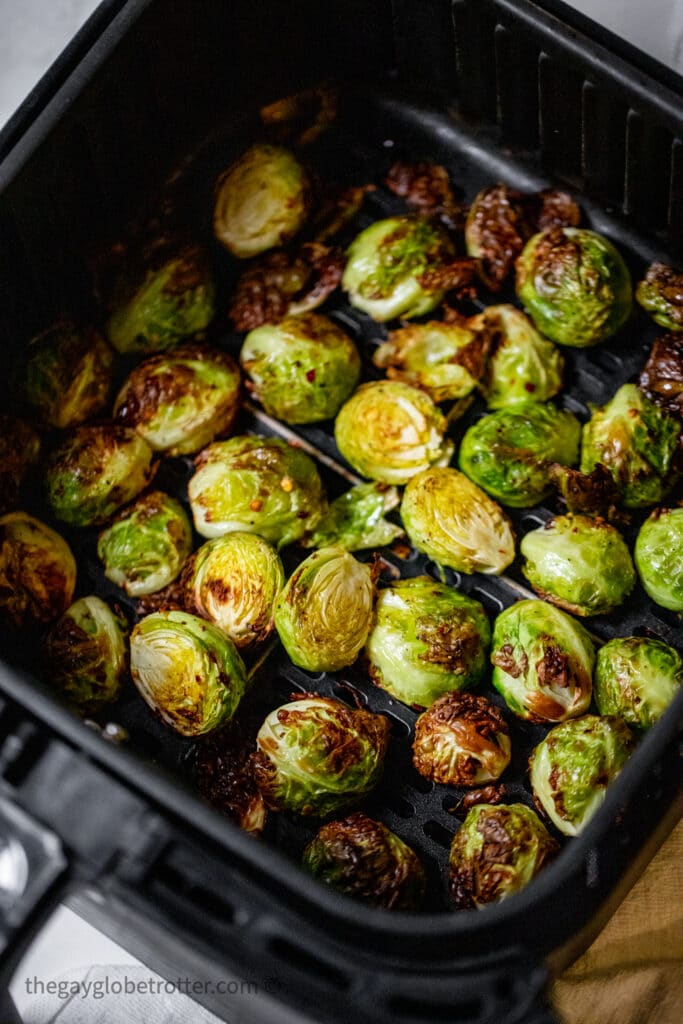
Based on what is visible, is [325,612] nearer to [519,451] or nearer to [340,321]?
[519,451]

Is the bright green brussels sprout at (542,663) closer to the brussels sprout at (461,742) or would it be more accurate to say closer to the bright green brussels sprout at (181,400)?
the brussels sprout at (461,742)

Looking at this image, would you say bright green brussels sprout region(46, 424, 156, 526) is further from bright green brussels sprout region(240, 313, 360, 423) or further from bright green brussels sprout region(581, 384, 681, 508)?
bright green brussels sprout region(581, 384, 681, 508)

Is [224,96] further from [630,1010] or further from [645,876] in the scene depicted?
[630,1010]

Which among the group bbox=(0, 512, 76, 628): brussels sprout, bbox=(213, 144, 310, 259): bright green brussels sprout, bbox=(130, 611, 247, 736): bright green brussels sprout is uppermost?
bbox=(213, 144, 310, 259): bright green brussels sprout

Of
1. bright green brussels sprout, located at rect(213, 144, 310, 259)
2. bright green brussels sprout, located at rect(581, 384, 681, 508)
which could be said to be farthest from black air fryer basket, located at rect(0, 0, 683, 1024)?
bright green brussels sprout, located at rect(581, 384, 681, 508)

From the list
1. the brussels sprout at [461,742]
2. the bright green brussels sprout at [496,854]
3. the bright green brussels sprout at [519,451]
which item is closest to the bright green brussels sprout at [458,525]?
the bright green brussels sprout at [519,451]

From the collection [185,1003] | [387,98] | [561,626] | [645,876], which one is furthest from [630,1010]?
[387,98]

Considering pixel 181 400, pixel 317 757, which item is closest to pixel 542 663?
pixel 317 757
